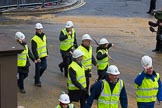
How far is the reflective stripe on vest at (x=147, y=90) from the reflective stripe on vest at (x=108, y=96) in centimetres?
74

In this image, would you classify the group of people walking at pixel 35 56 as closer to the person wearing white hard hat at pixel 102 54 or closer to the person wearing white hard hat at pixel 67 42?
the person wearing white hard hat at pixel 67 42

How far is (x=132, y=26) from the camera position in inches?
958

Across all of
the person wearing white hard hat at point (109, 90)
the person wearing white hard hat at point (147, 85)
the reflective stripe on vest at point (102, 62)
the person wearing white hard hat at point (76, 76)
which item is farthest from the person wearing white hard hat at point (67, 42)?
the person wearing white hard hat at point (109, 90)

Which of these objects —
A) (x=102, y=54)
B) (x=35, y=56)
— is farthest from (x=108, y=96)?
(x=35, y=56)

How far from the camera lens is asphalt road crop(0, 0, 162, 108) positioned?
41.9 ft

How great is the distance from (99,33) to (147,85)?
41.8ft

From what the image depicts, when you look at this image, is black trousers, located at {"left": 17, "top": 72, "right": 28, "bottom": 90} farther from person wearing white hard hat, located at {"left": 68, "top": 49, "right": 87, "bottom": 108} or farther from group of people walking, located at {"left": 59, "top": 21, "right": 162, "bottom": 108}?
person wearing white hard hat, located at {"left": 68, "top": 49, "right": 87, "bottom": 108}

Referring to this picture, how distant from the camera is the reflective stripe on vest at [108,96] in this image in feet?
28.4

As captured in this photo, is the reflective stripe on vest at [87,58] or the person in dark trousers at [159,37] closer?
the reflective stripe on vest at [87,58]

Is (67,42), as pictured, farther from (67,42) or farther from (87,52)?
(87,52)

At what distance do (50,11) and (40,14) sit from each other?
3.42 ft

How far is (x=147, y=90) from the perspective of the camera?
935cm

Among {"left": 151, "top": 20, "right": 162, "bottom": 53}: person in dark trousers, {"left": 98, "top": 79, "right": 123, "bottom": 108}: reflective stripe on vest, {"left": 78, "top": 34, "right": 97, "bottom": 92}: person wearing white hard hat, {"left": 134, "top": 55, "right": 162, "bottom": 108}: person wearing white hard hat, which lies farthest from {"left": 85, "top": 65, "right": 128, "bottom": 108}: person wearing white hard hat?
{"left": 151, "top": 20, "right": 162, "bottom": 53}: person in dark trousers

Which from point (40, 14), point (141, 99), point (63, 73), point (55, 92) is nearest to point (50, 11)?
point (40, 14)
